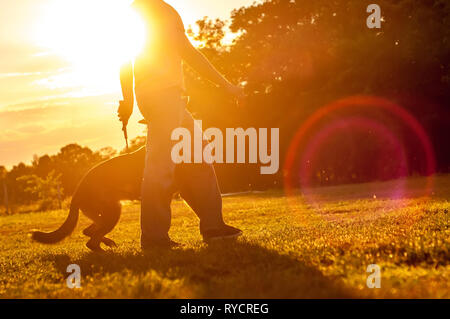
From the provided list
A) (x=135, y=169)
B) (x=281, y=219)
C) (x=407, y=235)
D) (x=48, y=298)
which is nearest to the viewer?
(x=48, y=298)

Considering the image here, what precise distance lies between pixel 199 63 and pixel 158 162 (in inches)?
46.8

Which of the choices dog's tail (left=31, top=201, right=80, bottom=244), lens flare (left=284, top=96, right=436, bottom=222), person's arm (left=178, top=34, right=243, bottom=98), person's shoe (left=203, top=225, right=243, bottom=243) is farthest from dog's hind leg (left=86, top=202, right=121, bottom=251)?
lens flare (left=284, top=96, right=436, bottom=222)

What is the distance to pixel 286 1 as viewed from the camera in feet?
114

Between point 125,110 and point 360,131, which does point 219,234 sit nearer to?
point 125,110

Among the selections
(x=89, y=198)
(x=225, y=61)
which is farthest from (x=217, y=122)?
(x=89, y=198)

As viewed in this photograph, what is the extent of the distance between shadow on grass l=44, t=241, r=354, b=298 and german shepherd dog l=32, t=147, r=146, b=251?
0.41 metres

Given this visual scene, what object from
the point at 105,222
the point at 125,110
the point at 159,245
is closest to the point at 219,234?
Answer: the point at 159,245

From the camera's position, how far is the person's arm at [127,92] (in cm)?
716

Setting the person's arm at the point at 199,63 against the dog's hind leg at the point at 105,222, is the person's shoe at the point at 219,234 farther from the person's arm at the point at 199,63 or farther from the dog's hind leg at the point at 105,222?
the person's arm at the point at 199,63

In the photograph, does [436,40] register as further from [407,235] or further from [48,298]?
[48,298]

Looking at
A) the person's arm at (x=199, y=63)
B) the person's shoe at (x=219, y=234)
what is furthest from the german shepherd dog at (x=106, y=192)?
the person's arm at (x=199, y=63)

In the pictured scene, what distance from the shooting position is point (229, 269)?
528cm

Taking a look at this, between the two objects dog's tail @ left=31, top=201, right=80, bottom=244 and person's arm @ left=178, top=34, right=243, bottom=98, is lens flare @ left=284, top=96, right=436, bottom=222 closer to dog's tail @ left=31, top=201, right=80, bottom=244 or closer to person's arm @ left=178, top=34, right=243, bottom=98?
dog's tail @ left=31, top=201, right=80, bottom=244

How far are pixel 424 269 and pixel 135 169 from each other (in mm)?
3739
